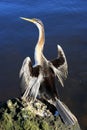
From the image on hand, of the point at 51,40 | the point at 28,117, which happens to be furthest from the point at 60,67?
the point at 51,40

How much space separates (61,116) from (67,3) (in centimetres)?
662

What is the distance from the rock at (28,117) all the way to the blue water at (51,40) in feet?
4.21

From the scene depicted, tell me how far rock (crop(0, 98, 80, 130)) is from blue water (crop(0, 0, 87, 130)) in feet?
4.21

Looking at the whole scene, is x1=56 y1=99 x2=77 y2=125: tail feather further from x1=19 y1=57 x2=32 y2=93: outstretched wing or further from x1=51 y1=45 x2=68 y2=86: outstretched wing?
x1=51 y1=45 x2=68 y2=86: outstretched wing

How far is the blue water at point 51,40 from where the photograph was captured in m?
9.08

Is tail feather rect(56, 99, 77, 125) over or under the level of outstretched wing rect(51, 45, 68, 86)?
under

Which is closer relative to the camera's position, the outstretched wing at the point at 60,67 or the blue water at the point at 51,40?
the outstretched wing at the point at 60,67

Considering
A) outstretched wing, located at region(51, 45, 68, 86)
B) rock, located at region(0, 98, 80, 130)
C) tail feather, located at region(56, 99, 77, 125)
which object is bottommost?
tail feather, located at region(56, 99, 77, 125)

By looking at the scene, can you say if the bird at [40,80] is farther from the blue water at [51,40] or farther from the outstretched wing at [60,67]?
the blue water at [51,40]

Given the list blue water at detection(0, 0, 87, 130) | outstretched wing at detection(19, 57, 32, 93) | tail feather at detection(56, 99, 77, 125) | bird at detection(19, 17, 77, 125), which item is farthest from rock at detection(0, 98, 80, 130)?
blue water at detection(0, 0, 87, 130)

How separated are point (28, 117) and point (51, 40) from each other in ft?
15.3

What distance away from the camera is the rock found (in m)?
6.55

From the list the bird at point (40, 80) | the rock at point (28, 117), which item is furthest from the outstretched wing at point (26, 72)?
the rock at point (28, 117)

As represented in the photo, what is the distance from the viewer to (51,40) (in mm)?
11102
